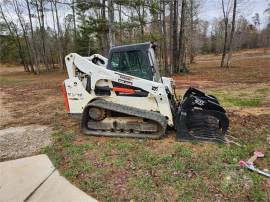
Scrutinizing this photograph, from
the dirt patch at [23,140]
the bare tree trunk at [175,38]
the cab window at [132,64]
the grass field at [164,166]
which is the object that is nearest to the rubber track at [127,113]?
the grass field at [164,166]

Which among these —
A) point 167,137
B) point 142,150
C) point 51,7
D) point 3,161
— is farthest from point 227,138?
point 51,7

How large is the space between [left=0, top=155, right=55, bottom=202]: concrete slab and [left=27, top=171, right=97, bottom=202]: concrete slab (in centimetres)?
13

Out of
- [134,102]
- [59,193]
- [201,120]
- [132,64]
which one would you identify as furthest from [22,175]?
[201,120]

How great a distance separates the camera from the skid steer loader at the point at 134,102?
4.59 metres

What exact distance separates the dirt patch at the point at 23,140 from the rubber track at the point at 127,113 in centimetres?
89

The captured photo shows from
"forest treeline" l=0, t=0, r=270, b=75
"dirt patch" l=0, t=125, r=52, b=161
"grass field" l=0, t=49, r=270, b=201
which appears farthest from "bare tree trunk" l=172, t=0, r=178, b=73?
"dirt patch" l=0, t=125, r=52, b=161

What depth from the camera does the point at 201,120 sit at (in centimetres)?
472

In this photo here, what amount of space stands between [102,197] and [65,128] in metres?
3.15

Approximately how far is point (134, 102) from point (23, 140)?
8.55 ft

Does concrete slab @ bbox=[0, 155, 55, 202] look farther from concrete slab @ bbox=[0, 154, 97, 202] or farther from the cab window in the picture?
the cab window

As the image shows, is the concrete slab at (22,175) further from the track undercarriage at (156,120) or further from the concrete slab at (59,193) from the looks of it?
the track undercarriage at (156,120)

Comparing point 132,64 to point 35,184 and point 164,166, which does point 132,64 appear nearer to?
point 164,166

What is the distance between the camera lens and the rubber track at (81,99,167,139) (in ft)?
15.4

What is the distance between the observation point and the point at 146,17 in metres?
20.4
